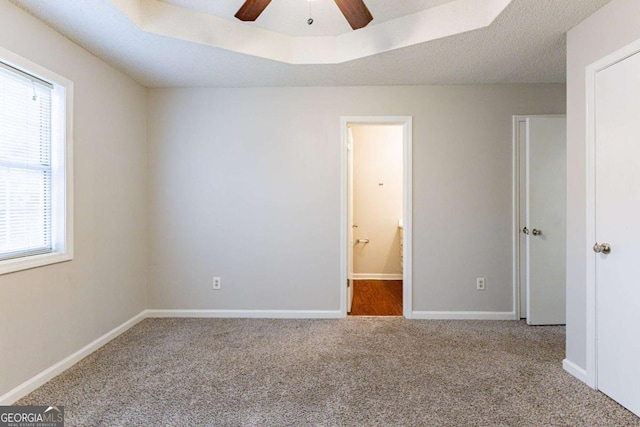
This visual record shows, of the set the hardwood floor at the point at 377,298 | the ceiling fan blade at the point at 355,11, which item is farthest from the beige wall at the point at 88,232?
the hardwood floor at the point at 377,298

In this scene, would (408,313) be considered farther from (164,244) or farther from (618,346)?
(164,244)

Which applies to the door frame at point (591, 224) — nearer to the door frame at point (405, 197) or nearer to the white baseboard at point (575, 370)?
the white baseboard at point (575, 370)

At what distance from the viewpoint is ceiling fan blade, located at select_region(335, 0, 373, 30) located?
1707mm

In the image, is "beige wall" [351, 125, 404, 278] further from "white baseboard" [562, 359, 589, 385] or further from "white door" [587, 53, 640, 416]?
"white door" [587, 53, 640, 416]

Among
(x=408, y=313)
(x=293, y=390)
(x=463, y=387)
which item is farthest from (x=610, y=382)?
(x=293, y=390)

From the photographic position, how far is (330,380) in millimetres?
2195

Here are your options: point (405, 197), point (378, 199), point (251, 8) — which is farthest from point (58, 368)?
point (378, 199)

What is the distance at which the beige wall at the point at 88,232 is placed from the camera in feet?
6.59

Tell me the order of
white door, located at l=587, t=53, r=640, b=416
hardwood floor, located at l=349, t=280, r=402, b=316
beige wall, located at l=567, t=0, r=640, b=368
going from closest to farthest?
white door, located at l=587, t=53, r=640, b=416 < beige wall, located at l=567, t=0, r=640, b=368 < hardwood floor, located at l=349, t=280, r=402, b=316

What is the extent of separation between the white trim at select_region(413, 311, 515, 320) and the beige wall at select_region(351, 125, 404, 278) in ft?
6.38

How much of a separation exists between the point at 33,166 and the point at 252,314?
2171 millimetres

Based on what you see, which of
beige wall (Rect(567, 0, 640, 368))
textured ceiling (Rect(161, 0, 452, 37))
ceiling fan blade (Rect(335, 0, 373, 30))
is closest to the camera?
ceiling fan blade (Rect(335, 0, 373, 30))

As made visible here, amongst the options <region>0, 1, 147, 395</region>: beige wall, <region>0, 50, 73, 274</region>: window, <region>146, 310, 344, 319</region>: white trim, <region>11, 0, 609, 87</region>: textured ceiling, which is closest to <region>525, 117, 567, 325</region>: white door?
<region>11, 0, 609, 87</region>: textured ceiling

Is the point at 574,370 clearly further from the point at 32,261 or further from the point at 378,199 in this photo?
the point at 32,261
